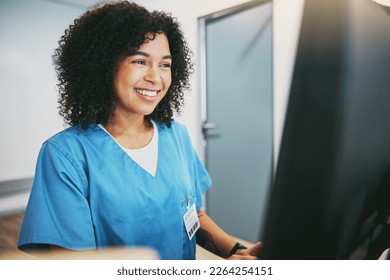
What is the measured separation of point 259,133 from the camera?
1.40 m

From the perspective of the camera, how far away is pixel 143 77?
65cm

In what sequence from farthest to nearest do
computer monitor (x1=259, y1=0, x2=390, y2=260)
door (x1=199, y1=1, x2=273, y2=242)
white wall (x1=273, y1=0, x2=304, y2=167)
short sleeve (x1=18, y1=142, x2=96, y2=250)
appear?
door (x1=199, y1=1, x2=273, y2=242), white wall (x1=273, y1=0, x2=304, y2=167), short sleeve (x1=18, y1=142, x2=96, y2=250), computer monitor (x1=259, y1=0, x2=390, y2=260)

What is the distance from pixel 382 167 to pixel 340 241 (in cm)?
10

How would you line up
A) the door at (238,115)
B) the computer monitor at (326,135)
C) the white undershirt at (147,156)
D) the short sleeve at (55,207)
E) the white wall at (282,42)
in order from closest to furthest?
the computer monitor at (326,135) → the short sleeve at (55,207) → the white undershirt at (147,156) → the white wall at (282,42) → the door at (238,115)

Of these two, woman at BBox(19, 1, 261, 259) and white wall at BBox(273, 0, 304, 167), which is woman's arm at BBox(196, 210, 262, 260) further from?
white wall at BBox(273, 0, 304, 167)

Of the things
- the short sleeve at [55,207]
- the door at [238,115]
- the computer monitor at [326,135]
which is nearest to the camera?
the computer monitor at [326,135]

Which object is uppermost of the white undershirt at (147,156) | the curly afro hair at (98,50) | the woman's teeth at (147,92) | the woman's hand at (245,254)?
the curly afro hair at (98,50)

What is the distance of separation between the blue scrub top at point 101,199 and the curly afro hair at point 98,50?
72mm

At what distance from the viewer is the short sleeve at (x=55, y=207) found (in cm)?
57

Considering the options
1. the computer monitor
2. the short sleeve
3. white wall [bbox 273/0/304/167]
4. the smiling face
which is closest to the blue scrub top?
the short sleeve

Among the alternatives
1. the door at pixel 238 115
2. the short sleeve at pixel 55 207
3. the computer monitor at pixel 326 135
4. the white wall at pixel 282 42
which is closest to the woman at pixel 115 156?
the short sleeve at pixel 55 207

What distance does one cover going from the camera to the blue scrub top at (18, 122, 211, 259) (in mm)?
579

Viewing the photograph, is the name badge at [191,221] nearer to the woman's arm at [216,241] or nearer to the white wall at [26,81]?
the woman's arm at [216,241]
